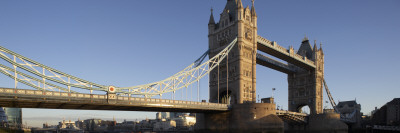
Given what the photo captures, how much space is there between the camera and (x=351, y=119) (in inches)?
4144

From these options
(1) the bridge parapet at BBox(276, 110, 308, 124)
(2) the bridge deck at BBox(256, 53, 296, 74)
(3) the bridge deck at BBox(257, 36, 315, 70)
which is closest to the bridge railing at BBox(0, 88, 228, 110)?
(1) the bridge parapet at BBox(276, 110, 308, 124)

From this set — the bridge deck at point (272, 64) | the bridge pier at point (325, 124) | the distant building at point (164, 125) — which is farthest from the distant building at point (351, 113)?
the distant building at point (164, 125)

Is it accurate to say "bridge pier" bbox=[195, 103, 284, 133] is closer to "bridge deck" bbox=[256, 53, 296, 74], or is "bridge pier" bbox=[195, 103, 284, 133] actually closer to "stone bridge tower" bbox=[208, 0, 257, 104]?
"stone bridge tower" bbox=[208, 0, 257, 104]

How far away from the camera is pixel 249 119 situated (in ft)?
188

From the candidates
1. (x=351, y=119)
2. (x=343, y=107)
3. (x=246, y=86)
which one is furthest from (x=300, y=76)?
(x=343, y=107)

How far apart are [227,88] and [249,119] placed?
883 centimetres

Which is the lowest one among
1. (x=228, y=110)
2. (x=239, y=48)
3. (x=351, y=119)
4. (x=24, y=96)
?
(x=351, y=119)

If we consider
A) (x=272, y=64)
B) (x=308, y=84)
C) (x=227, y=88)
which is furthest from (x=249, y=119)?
(x=308, y=84)

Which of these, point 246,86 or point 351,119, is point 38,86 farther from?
point 351,119

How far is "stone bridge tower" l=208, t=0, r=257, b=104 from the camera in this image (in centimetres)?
6488

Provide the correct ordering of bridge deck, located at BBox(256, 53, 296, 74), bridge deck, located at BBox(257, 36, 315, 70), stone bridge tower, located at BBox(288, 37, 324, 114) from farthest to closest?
stone bridge tower, located at BBox(288, 37, 324, 114)
bridge deck, located at BBox(256, 53, 296, 74)
bridge deck, located at BBox(257, 36, 315, 70)

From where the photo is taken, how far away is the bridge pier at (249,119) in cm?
5647

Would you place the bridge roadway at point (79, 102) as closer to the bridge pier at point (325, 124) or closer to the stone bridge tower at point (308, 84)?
the bridge pier at point (325, 124)

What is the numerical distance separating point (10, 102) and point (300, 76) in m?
78.3
